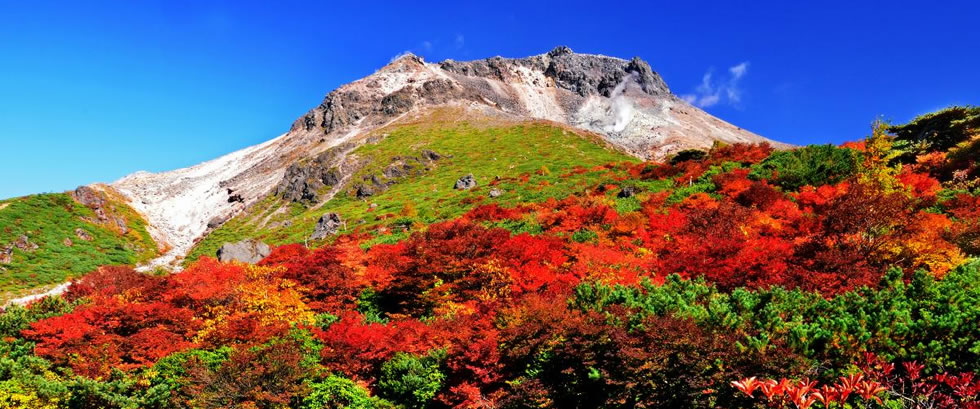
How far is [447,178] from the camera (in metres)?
68.1

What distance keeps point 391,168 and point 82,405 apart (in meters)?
60.7

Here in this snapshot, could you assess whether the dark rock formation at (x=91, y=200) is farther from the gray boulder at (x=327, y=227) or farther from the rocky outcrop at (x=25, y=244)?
the gray boulder at (x=327, y=227)

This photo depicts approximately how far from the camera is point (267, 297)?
851 inches

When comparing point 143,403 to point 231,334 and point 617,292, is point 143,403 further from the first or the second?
point 617,292

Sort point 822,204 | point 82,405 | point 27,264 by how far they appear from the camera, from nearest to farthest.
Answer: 1. point 82,405
2. point 822,204
3. point 27,264

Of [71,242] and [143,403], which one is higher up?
[71,242]

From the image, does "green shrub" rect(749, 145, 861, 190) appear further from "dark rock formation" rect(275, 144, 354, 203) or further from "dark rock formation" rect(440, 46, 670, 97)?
"dark rock formation" rect(440, 46, 670, 97)

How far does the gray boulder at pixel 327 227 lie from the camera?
51.0 metres

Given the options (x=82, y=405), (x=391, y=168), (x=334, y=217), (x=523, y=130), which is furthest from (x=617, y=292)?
(x=523, y=130)

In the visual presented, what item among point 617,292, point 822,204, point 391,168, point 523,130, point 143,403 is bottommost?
point 143,403

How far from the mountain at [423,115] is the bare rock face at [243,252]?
24384 mm

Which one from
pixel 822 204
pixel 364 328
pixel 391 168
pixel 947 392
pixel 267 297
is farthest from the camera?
pixel 391 168

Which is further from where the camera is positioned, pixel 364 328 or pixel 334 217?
pixel 334 217

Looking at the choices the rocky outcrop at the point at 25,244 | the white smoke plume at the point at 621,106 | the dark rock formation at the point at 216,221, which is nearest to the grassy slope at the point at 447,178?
the dark rock formation at the point at 216,221
